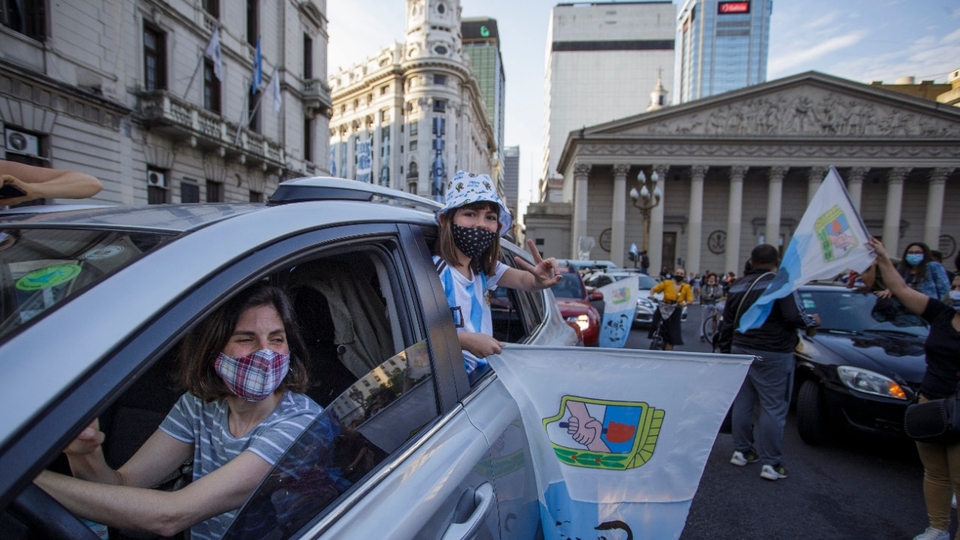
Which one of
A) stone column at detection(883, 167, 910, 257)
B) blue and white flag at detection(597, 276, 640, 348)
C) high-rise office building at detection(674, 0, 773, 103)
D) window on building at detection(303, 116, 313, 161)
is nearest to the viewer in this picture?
blue and white flag at detection(597, 276, 640, 348)

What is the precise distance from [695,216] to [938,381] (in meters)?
39.6

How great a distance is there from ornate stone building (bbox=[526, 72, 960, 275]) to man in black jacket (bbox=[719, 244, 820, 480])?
118 feet

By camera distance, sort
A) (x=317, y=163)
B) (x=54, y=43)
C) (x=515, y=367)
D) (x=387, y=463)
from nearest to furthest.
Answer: (x=387, y=463) < (x=515, y=367) < (x=54, y=43) < (x=317, y=163)

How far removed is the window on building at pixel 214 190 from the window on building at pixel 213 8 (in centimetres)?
656

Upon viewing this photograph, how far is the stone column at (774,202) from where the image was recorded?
126ft

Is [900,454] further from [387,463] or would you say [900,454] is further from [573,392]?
[387,463]

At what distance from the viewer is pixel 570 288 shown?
9.12 meters

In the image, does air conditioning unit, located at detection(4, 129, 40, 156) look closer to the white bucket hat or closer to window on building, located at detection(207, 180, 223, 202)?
window on building, located at detection(207, 180, 223, 202)

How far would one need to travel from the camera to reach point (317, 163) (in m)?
28.3

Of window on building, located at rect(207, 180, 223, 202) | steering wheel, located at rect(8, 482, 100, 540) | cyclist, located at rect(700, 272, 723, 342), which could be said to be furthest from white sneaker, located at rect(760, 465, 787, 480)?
window on building, located at rect(207, 180, 223, 202)

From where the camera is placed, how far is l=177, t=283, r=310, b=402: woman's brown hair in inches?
46.0

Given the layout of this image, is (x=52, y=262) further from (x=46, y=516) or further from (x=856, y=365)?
(x=856, y=365)

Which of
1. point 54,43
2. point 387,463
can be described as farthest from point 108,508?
point 54,43

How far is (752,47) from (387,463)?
155519mm
